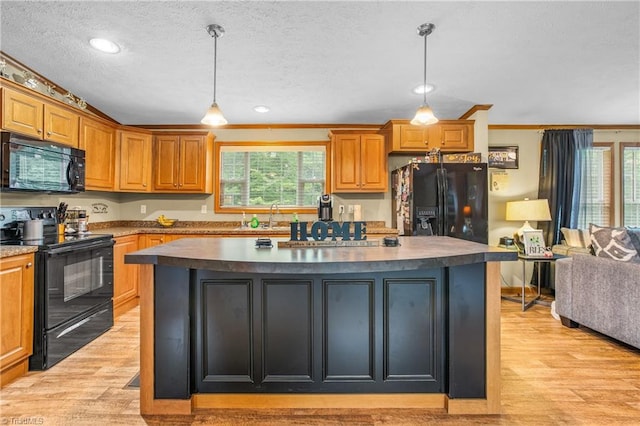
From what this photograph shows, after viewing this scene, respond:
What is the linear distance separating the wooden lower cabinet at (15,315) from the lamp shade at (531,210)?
16.6ft

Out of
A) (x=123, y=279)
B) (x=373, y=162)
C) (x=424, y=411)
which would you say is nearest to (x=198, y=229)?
(x=123, y=279)

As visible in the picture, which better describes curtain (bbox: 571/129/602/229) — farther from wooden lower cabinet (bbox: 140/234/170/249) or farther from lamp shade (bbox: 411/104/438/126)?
wooden lower cabinet (bbox: 140/234/170/249)

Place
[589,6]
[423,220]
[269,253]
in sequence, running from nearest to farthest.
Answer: [269,253] < [589,6] < [423,220]

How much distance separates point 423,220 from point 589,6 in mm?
2239

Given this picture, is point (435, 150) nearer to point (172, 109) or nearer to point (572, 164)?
point (572, 164)

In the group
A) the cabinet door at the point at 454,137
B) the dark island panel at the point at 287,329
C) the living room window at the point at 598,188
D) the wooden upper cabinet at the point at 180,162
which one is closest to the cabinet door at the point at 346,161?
the cabinet door at the point at 454,137

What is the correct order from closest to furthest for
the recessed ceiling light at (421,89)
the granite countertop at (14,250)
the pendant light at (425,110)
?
the granite countertop at (14,250), the pendant light at (425,110), the recessed ceiling light at (421,89)

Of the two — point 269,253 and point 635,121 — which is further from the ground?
point 635,121

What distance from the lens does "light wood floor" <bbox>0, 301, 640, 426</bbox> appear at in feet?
6.10

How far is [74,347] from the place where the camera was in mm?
2734

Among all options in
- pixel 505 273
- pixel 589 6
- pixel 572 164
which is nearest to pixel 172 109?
pixel 589 6

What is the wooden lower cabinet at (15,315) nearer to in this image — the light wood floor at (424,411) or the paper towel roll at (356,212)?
the light wood floor at (424,411)

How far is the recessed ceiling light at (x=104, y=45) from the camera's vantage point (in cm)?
254

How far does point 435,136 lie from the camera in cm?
423
